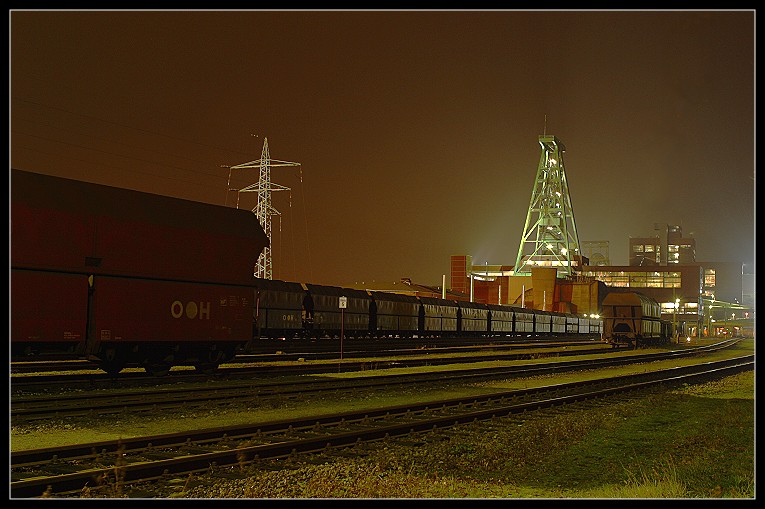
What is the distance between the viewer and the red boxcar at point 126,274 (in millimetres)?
16469

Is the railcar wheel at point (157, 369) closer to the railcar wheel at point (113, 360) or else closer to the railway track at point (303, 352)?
the railcar wheel at point (113, 360)

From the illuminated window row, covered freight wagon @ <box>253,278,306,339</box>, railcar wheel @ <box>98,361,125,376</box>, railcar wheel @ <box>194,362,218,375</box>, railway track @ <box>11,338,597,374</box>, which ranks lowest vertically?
→ railway track @ <box>11,338,597,374</box>

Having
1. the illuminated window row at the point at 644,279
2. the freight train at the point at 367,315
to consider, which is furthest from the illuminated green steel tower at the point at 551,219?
the freight train at the point at 367,315

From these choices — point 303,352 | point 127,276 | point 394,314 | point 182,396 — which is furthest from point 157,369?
point 394,314

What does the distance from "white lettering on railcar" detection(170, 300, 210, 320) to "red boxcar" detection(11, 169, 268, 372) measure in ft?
0.09

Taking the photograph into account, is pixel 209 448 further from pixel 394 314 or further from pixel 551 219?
pixel 551 219

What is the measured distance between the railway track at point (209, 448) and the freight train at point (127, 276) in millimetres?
6462

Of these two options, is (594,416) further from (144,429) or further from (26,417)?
(26,417)

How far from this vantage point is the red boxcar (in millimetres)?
16469

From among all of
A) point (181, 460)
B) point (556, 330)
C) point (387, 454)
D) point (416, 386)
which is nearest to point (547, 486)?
point (387, 454)

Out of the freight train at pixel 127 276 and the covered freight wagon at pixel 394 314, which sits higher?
Answer: the freight train at pixel 127 276

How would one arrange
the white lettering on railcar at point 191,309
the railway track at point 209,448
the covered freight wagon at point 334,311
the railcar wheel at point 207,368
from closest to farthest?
the railway track at point 209,448, the white lettering on railcar at point 191,309, the railcar wheel at point 207,368, the covered freight wagon at point 334,311

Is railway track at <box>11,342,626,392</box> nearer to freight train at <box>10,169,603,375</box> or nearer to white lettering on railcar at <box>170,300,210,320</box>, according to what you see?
freight train at <box>10,169,603,375</box>

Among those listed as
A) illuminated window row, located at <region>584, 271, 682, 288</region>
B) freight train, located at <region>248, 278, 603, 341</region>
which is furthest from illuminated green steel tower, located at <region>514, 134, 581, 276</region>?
freight train, located at <region>248, 278, 603, 341</region>
